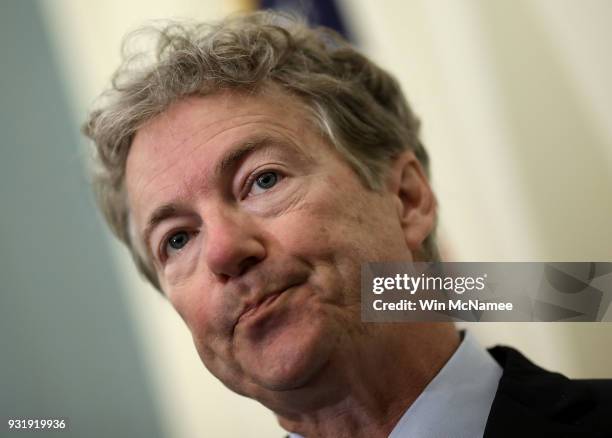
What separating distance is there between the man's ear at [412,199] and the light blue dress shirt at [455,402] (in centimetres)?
20

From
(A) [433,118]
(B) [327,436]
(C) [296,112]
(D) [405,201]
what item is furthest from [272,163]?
(A) [433,118]

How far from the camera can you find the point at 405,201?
115 centimetres

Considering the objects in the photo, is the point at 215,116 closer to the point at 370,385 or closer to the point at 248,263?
the point at 248,263

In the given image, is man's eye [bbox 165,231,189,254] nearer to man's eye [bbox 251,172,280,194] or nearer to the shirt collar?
man's eye [bbox 251,172,280,194]

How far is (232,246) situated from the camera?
36.9 inches

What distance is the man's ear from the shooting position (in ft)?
3.64

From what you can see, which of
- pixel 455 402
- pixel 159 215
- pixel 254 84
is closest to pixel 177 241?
pixel 159 215

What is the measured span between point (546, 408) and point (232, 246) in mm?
508

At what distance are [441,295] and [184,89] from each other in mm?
534

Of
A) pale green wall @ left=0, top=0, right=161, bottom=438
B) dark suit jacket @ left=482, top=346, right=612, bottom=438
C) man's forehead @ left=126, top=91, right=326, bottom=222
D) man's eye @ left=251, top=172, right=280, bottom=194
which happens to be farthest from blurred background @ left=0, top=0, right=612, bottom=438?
man's eye @ left=251, top=172, right=280, bottom=194

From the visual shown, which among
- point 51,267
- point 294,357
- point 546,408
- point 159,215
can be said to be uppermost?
point 159,215

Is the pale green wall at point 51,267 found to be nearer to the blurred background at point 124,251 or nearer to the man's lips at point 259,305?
the blurred background at point 124,251

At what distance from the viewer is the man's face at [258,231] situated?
94 centimetres

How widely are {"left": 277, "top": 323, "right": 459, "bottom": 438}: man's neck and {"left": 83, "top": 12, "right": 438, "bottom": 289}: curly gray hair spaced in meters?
0.20
